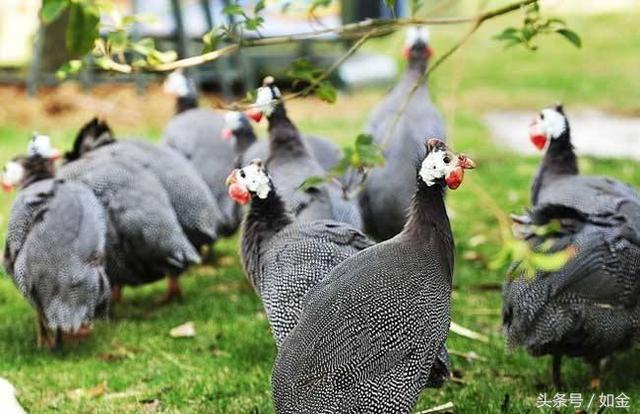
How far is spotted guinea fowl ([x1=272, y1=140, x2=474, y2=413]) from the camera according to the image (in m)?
3.22

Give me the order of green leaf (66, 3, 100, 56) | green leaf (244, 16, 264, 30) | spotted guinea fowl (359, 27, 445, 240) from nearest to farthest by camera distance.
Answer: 1. green leaf (66, 3, 100, 56)
2. green leaf (244, 16, 264, 30)
3. spotted guinea fowl (359, 27, 445, 240)

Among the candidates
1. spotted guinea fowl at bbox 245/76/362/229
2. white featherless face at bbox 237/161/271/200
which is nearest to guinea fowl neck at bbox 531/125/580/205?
spotted guinea fowl at bbox 245/76/362/229

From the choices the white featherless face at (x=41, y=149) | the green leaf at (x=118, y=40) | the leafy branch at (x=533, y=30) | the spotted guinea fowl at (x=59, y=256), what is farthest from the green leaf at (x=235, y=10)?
the white featherless face at (x=41, y=149)

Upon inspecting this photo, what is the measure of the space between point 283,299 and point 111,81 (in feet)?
28.0

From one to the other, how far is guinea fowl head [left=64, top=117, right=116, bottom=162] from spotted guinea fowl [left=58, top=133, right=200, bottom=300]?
0.86 feet

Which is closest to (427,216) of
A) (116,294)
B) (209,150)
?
(116,294)

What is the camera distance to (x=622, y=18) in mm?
17734

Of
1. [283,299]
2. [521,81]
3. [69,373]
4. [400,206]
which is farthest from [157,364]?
[521,81]

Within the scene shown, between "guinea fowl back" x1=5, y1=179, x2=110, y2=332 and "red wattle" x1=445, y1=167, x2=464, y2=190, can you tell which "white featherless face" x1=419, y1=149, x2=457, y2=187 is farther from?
"guinea fowl back" x1=5, y1=179, x2=110, y2=332

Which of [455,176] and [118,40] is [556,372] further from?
[118,40]

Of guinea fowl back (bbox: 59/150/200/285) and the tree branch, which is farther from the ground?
the tree branch

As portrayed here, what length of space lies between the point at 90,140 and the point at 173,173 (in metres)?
0.50

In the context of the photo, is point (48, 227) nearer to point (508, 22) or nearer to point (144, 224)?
point (144, 224)

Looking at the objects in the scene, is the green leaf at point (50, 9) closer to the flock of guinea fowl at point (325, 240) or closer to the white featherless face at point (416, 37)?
the flock of guinea fowl at point (325, 240)
